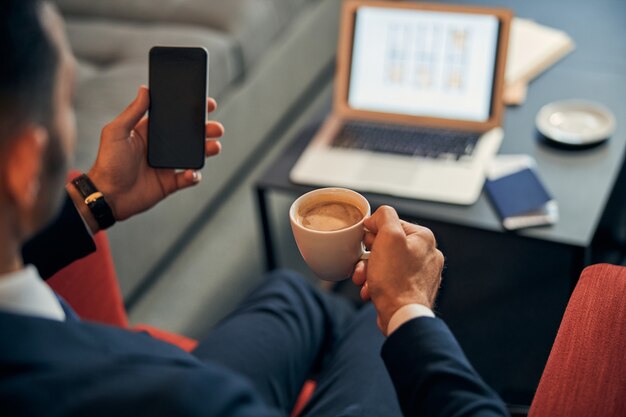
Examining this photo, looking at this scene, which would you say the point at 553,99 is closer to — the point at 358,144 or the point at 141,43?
the point at 358,144

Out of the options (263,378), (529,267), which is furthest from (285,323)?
(529,267)

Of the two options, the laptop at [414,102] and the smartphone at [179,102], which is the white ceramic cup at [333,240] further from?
the laptop at [414,102]

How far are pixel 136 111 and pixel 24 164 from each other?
1.27ft

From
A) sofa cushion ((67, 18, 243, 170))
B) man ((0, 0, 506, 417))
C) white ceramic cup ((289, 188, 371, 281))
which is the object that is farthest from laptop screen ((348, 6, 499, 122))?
white ceramic cup ((289, 188, 371, 281))

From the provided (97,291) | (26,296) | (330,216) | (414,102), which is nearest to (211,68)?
(414,102)

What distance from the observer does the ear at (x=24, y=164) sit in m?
0.57

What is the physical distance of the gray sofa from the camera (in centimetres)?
163

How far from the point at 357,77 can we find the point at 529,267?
570 millimetres

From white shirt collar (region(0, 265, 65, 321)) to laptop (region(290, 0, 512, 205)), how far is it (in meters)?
0.75

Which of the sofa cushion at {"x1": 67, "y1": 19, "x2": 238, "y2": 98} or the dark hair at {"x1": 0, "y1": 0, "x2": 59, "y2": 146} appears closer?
the dark hair at {"x1": 0, "y1": 0, "x2": 59, "y2": 146}

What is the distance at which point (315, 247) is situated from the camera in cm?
77

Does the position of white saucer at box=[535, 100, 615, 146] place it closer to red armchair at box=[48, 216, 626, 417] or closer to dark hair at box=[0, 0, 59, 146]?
red armchair at box=[48, 216, 626, 417]

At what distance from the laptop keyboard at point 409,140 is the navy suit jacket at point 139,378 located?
71cm

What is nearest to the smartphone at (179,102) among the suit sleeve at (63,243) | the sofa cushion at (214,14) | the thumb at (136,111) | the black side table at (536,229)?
the thumb at (136,111)
